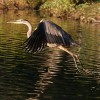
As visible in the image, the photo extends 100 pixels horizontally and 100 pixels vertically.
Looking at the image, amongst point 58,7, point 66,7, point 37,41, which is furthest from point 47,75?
point 66,7

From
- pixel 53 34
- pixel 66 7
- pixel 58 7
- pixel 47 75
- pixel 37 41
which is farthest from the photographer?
pixel 66 7

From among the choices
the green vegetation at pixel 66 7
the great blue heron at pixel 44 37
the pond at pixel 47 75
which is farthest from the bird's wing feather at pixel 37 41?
the green vegetation at pixel 66 7

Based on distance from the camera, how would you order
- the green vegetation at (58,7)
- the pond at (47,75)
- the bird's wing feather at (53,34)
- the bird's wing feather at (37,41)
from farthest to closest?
the green vegetation at (58,7), the pond at (47,75), the bird's wing feather at (37,41), the bird's wing feather at (53,34)

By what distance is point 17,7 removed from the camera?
263ft

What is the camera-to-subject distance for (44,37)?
17734 millimetres

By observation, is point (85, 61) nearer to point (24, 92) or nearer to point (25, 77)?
point (25, 77)

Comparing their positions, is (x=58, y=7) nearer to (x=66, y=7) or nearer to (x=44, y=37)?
(x=66, y=7)

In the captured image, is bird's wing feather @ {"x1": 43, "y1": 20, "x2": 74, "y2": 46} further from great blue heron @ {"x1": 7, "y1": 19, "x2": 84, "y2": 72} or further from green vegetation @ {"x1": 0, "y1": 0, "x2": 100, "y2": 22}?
green vegetation @ {"x1": 0, "y1": 0, "x2": 100, "y2": 22}

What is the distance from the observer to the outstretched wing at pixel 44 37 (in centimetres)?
1761

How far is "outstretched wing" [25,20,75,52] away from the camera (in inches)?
693

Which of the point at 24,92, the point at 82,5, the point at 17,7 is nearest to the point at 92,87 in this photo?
the point at 24,92

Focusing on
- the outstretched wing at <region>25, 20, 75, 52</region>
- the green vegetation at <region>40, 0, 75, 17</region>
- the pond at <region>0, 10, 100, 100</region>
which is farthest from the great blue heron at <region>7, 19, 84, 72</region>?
the green vegetation at <region>40, 0, 75, 17</region>

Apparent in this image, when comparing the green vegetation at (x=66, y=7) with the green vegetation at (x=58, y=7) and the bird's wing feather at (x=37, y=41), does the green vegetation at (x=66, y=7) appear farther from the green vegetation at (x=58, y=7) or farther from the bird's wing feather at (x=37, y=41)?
the bird's wing feather at (x=37, y=41)

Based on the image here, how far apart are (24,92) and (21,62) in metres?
7.65
